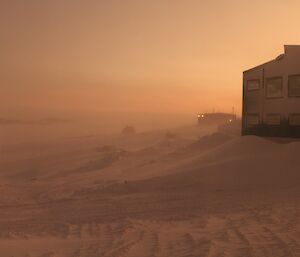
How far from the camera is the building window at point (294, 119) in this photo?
3008 cm

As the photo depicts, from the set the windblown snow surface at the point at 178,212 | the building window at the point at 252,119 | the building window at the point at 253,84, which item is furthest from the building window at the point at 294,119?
the windblown snow surface at the point at 178,212

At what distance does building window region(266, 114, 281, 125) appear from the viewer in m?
31.4

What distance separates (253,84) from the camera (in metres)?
33.3

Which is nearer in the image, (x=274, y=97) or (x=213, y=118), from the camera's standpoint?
(x=274, y=97)

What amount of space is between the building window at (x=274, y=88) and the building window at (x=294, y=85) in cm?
84

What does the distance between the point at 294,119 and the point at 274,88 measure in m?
3.01

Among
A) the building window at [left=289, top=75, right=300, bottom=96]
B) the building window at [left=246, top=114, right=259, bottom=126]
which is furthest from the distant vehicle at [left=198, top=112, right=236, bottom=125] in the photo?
the building window at [left=289, top=75, right=300, bottom=96]

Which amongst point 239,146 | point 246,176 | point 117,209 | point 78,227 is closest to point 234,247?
point 78,227

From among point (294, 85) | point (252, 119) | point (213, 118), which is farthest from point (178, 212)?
point (213, 118)

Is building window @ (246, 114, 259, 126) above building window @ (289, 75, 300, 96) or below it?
below

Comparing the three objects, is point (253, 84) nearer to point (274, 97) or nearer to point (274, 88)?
point (274, 88)

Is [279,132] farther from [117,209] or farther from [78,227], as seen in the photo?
[78,227]

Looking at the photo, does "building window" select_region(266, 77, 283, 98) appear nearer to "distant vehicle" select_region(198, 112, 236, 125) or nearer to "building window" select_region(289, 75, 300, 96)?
"building window" select_region(289, 75, 300, 96)

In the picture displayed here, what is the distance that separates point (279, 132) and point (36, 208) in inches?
845
